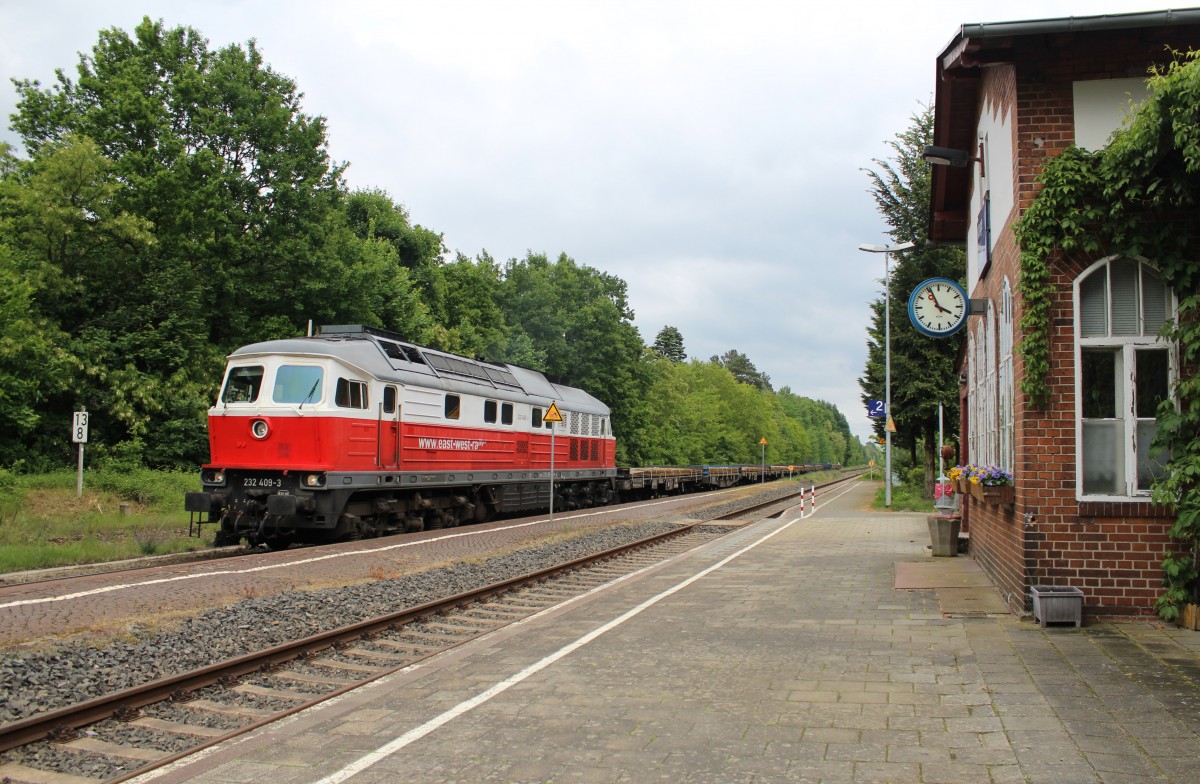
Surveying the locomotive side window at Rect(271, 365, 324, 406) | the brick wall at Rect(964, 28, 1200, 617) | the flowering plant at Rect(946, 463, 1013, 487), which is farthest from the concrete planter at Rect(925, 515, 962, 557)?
the locomotive side window at Rect(271, 365, 324, 406)

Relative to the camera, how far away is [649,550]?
16719mm

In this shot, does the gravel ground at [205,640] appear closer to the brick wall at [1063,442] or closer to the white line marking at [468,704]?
the white line marking at [468,704]

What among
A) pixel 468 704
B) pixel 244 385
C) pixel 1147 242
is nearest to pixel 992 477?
pixel 1147 242

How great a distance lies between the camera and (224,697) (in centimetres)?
620

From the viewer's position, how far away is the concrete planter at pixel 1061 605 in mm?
7613

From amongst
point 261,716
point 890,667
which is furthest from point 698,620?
point 261,716

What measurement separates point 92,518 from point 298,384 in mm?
6191

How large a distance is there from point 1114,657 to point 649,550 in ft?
34.9

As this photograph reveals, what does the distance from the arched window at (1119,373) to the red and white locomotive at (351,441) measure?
11.5 m

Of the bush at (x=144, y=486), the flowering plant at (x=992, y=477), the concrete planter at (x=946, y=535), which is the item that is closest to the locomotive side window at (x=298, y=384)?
the bush at (x=144, y=486)

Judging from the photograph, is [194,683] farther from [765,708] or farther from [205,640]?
[765,708]

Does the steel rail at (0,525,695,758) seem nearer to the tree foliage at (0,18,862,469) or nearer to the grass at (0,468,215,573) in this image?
the grass at (0,468,215,573)

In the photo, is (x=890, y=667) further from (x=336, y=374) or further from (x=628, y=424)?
(x=628, y=424)

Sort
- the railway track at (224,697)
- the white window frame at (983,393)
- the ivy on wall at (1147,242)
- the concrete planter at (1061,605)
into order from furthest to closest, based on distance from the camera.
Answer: the white window frame at (983,393) → the concrete planter at (1061,605) → the ivy on wall at (1147,242) → the railway track at (224,697)
